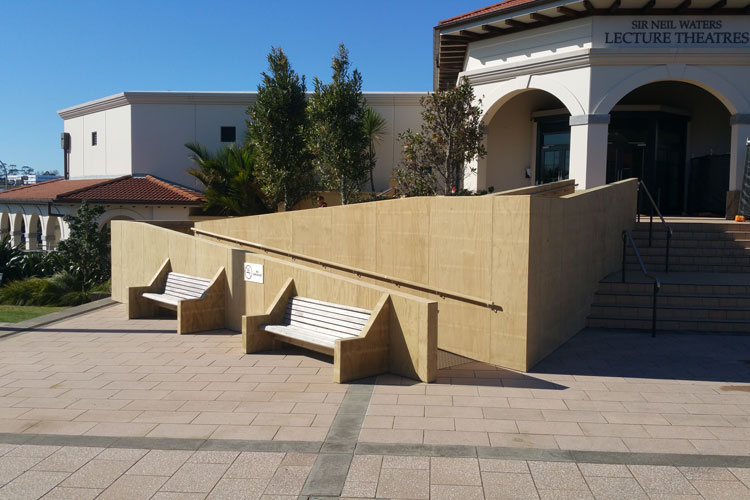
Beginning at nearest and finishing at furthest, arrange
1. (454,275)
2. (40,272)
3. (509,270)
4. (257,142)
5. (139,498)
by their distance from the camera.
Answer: (139,498) < (509,270) < (454,275) < (40,272) < (257,142)

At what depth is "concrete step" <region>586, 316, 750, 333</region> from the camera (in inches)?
402

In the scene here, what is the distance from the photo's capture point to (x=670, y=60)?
16.2 m

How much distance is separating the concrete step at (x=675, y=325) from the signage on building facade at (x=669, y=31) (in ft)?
29.1

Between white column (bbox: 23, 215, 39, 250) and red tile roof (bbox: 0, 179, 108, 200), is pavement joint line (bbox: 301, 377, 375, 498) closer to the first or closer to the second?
red tile roof (bbox: 0, 179, 108, 200)

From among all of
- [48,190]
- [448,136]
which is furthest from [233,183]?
[48,190]

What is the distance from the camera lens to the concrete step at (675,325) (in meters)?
10.2

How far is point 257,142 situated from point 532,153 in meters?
9.28

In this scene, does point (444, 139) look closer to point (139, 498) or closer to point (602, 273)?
point (602, 273)

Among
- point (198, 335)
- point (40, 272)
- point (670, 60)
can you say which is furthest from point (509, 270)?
point (40, 272)

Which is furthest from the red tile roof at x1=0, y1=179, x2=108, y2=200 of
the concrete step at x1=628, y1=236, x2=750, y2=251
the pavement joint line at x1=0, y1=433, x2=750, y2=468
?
the concrete step at x1=628, y1=236, x2=750, y2=251

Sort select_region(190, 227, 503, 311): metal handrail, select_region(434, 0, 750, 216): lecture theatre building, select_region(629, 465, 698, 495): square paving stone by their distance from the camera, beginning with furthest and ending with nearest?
select_region(434, 0, 750, 216): lecture theatre building
select_region(190, 227, 503, 311): metal handrail
select_region(629, 465, 698, 495): square paving stone

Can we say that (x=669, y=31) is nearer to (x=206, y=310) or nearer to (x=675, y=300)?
(x=675, y=300)

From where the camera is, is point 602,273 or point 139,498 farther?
point 602,273

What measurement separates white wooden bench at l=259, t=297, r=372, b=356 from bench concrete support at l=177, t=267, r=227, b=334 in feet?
7.31
